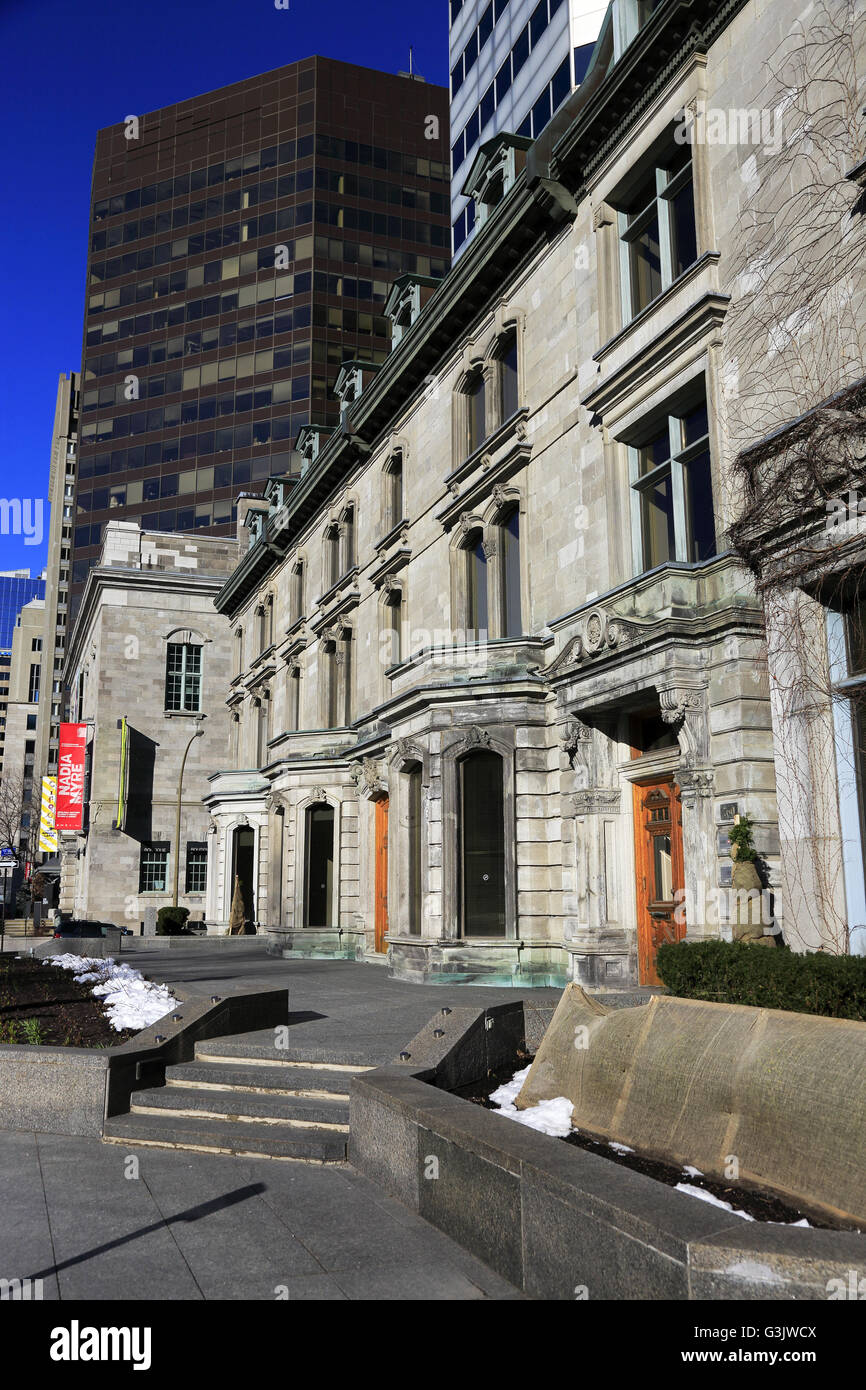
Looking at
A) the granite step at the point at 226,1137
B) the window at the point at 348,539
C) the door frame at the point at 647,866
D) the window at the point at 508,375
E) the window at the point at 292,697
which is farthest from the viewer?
the window at the point at 292,697

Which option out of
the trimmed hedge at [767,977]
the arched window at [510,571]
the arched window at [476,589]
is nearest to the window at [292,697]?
the arched window at [476,589]

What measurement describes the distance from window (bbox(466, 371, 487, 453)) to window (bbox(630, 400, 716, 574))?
6.67m

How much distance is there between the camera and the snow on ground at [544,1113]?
303 inches

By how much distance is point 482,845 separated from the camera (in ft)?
61.2

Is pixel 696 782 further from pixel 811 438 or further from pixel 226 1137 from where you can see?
pixel 226 1137

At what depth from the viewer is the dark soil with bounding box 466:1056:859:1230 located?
18.4 ft

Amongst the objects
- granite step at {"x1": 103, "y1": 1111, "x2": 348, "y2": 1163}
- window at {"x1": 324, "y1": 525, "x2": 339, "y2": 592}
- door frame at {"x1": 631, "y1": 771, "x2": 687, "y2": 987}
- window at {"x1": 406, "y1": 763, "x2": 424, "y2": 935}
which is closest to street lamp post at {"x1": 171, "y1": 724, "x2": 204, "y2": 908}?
window at {"x1": 324, "y1": 525, "x2": 339, "y2": 592}

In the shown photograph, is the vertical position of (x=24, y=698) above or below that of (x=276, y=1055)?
above

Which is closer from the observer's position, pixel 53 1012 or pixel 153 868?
pixel 53 1012

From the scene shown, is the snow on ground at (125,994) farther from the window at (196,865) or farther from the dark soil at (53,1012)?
the window at (196,865)

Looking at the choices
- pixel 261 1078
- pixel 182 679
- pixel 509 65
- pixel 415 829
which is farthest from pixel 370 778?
pixel 509 65

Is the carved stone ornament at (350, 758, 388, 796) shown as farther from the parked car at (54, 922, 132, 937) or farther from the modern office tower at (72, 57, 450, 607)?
the modern office tower at (72, 57, 450, 607)

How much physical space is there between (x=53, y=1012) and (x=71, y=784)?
35970 millimetres

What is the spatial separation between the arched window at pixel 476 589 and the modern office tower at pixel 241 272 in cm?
5343
